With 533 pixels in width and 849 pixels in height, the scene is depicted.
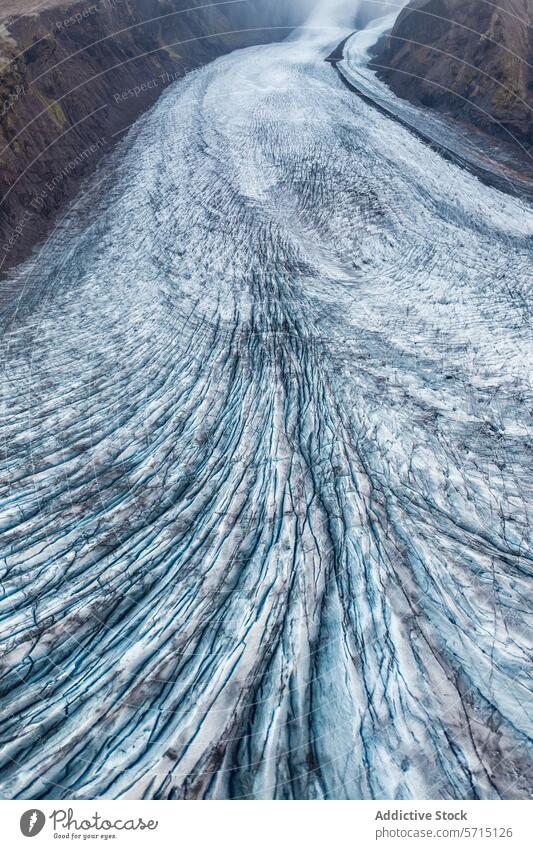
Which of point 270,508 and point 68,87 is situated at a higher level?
point 68,87

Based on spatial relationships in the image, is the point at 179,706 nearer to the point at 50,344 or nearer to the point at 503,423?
the point at 503,423

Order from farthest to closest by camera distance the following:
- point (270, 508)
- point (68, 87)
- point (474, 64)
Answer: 1. point (474, 64)
2. point (68, 87)
3. point (270, 508)

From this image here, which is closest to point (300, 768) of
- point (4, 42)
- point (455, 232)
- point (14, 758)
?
point (14, 758)

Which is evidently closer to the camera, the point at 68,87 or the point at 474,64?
the point at 68,87

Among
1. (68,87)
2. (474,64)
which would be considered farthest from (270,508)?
(474,64)

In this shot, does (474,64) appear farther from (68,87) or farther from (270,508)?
(270,508)

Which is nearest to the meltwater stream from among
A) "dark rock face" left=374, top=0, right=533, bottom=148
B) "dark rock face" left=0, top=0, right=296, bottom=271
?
"dark rock face" left=0, top=0, right=296, bottom=271
